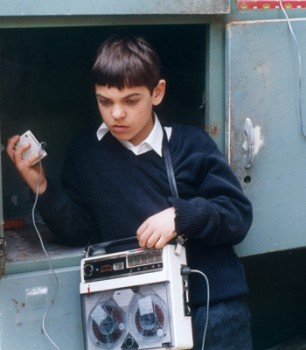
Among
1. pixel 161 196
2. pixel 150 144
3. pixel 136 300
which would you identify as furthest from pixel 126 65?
pixel 136 300

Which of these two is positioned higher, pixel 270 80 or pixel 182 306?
pixel 270 80

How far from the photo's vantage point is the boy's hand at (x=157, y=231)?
1706 millimetres

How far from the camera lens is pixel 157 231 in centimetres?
171

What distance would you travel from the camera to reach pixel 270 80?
1966 mm

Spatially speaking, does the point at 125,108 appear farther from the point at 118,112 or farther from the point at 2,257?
the point at 2,257

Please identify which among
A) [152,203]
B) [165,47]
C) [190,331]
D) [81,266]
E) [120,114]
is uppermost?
[165,47]

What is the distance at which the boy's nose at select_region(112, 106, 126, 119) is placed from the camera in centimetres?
177

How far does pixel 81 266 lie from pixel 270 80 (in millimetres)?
658

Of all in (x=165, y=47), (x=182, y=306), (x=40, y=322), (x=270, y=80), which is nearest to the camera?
(x=182, y=306)

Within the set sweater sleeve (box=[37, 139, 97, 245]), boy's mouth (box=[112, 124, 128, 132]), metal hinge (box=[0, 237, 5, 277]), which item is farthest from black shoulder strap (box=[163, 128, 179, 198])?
metal hinge (box=[0, 237, 5, 277])

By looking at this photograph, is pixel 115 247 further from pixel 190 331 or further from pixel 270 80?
pixel 270 80

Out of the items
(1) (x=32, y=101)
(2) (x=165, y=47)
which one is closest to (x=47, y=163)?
(1) (x=32, y=101)

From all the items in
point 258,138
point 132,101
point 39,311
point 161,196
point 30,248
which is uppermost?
point 132,101

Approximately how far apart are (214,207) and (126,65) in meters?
0.38
